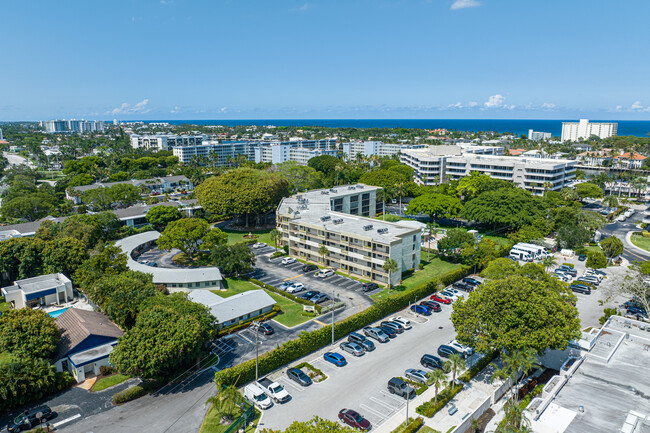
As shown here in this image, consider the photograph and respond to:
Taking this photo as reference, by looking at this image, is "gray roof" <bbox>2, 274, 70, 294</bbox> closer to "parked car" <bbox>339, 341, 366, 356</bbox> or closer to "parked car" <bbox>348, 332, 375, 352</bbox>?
"parked car" <bbox>339, 341, 366, 356</bbox>

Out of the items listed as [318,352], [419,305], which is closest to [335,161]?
[419,305]

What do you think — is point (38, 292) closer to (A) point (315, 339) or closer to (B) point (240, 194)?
(A) point (315, 339)

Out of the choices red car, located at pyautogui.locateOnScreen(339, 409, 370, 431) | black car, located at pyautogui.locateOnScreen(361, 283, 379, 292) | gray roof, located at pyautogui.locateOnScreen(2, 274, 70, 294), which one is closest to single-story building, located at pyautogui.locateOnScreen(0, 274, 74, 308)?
gray roof, located at pyautogui.locateOnScreen(2, 274, 70, 294)

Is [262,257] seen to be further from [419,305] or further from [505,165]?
[505,165]

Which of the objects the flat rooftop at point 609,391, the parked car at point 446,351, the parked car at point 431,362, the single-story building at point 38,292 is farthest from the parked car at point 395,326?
the single-story building at point 38,292

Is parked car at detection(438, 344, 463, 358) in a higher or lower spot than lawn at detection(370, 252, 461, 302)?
lower
